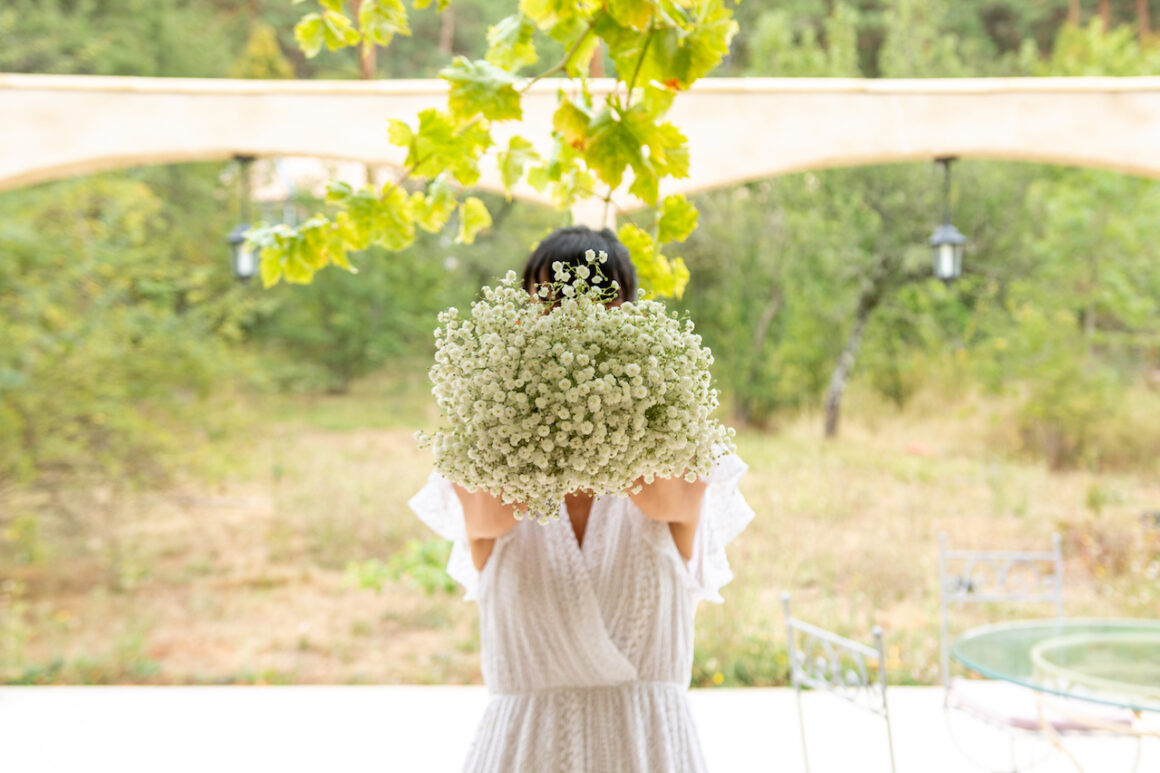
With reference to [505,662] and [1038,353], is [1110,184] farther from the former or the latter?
[505,662]

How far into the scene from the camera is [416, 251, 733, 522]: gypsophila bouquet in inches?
35.5

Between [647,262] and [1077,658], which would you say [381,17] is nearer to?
[647,262]

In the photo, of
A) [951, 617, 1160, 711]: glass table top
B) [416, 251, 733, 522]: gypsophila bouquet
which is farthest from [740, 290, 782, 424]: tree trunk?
[416, 251, 733, 522]: gypsophila bouquet

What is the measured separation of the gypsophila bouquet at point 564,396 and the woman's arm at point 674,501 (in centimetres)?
19

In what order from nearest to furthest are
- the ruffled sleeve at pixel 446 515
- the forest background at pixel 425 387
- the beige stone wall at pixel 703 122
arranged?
the ruffled sleeve at pixel 446 515, the beige stone wall at pixel 703 122, the forest background at pixel 425 387

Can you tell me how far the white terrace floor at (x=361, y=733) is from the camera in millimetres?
3707

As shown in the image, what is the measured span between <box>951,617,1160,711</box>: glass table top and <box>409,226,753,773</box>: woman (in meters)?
1.70

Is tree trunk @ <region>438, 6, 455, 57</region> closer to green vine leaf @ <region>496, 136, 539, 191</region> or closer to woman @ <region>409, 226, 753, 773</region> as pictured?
green vine leaf @ <region>496, 136, 539, 191</region>

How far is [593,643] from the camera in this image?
4.05ft

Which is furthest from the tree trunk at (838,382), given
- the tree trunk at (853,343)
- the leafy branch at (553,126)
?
the leafy branch at (553,126)

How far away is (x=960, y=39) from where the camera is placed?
8.58m

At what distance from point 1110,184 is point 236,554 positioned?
22.2 ft

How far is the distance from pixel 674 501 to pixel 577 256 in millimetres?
330

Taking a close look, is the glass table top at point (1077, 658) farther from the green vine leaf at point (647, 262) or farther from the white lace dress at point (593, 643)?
the green vine leaf at point (647, 262)
